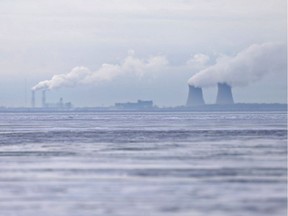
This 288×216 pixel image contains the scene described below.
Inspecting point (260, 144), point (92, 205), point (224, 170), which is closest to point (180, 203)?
point (92, 205)

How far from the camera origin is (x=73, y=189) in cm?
2766

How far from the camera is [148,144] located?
2071 inches

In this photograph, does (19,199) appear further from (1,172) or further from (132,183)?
(1,172)

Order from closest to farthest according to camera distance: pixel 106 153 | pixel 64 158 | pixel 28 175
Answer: pixel 28 175 < pixel 64 158 < pixel 106 153

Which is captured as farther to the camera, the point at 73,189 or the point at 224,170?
the point at 224,170

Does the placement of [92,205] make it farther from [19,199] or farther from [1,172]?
[1,172]

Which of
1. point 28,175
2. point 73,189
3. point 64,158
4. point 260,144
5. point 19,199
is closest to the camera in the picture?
point 19,199

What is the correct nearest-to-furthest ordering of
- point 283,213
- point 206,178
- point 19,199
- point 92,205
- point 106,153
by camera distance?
point 283,213 → point 92,205 → point 19,199 → point 206,178 → point 106,153

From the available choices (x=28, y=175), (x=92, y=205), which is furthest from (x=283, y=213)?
(x=28, y=175)

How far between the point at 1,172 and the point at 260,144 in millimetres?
19774

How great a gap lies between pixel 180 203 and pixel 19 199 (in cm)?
479

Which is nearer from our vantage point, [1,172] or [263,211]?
[263,211]

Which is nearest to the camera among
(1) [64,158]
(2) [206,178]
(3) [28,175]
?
(2) [206,178]

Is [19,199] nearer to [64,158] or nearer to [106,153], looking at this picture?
[64,158]
